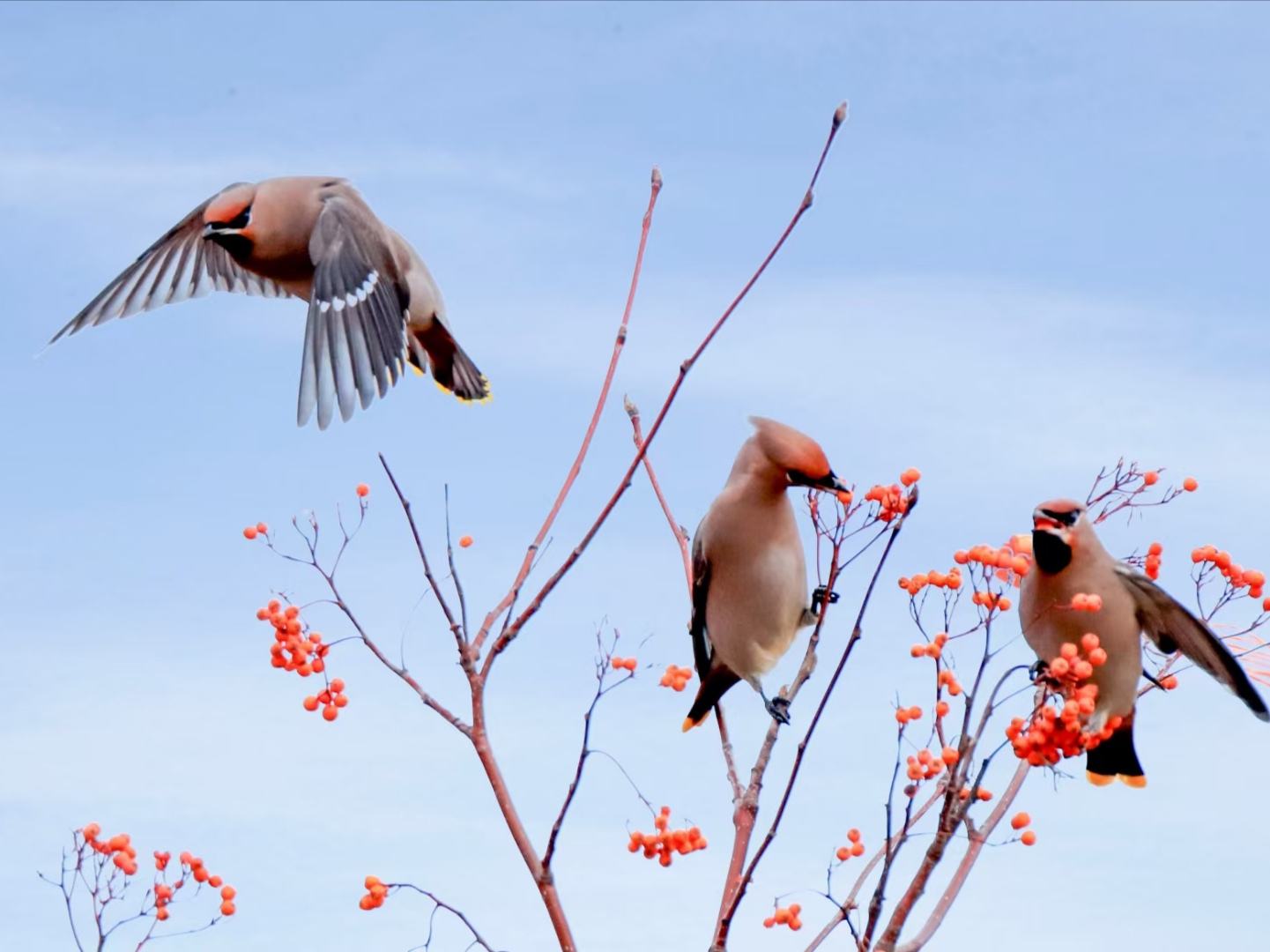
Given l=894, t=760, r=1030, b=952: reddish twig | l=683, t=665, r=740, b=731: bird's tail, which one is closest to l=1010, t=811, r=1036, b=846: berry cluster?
l=894, t=760, r=1030, b=952: reddish twig

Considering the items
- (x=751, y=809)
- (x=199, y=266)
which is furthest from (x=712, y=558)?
(x=199, y=266)

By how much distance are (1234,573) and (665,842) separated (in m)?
1.20

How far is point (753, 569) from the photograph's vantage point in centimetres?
332

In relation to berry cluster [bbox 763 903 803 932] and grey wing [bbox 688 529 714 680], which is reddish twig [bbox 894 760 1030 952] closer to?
berry cluster [bbox 763 903 803 932]

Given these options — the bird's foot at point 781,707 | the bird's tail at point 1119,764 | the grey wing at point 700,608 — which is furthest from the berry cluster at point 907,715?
the bird's tail at point 1119,764

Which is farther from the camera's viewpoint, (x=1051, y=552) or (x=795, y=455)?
(x=1051, y=552)

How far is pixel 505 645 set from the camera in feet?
7.85

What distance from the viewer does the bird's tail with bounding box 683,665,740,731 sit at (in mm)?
3598

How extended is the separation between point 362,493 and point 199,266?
2702mm

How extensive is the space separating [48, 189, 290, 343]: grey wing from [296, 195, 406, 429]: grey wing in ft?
2.51

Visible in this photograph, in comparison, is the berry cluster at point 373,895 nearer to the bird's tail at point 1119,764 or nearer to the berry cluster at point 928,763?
the berry cluster at point 928,763

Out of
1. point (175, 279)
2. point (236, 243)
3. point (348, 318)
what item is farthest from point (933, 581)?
point (175, 279)

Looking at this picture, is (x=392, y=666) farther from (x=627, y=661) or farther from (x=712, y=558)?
(x=712, y=558)

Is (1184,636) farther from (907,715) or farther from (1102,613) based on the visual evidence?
(907,715)
